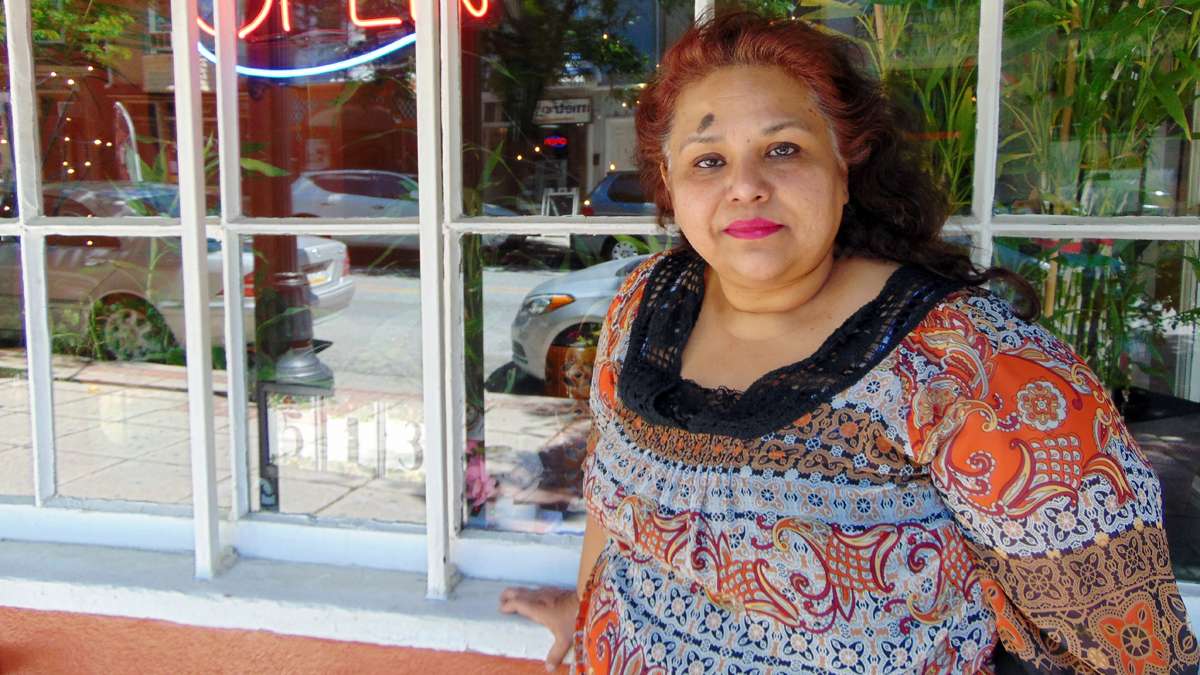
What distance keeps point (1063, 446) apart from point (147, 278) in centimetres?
194

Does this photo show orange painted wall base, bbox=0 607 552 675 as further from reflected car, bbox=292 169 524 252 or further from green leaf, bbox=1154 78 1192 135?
green leaf, bbox=1154 78 1192 135

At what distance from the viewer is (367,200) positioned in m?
2.02

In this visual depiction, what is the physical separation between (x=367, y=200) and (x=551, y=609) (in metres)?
0.92

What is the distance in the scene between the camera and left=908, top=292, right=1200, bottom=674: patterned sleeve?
1.06 meters

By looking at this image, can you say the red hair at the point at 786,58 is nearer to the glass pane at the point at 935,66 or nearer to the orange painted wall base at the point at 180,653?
the glass pane at the point at 935,66

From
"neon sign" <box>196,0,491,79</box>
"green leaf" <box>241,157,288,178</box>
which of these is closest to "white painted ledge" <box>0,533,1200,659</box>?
"green leaf" <box>241,157,288,178</box>

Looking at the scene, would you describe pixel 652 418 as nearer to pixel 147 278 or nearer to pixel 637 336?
pixel 637 336

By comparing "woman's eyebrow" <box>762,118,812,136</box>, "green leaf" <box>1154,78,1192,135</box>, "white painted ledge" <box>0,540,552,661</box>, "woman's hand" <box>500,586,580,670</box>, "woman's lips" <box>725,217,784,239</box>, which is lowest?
"white painted ledge" <box>0,540,552,661</box>

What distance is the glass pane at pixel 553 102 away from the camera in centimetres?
193

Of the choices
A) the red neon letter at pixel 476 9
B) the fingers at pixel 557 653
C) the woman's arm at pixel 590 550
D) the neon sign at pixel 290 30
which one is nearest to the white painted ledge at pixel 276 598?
the fingers at pixel 557 653

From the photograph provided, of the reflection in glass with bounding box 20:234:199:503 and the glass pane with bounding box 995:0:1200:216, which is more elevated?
the glass pane with bounding box 995:0:1200:216

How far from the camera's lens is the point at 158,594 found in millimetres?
1978

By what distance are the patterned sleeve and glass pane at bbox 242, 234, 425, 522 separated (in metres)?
1.22

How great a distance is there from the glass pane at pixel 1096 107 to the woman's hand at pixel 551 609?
1.05 m
